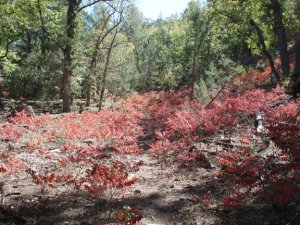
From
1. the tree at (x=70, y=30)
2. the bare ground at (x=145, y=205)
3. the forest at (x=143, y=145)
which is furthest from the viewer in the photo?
the tree at (x=70, y=30)

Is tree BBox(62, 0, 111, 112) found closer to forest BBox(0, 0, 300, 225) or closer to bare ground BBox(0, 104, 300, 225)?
forest BBox(0, 0, 300, 225)

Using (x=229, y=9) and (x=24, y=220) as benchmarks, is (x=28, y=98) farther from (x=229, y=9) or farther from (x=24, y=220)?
(x=24, y=220)

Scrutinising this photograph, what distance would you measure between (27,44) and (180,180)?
29431mm

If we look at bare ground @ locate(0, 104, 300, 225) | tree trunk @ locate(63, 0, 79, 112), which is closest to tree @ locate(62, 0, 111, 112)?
tree trunk @ locate(63, 0, 79, 112)

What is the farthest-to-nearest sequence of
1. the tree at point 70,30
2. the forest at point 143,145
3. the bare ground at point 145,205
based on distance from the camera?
the tree at point 70,30 < the forest at point 143,145 < the bare ground at point 145,205

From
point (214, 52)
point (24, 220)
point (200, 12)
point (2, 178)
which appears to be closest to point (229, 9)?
point (200, 12)

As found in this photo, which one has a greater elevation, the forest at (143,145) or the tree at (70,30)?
the tree at (70,30)

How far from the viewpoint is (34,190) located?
24.1 feet

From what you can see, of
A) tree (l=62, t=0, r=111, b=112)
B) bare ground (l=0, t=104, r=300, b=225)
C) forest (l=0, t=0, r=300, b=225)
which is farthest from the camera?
tree (l=62, t=0, r=111, b=112)

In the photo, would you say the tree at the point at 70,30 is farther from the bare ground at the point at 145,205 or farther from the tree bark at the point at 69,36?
the bare ground at the point at 145,205

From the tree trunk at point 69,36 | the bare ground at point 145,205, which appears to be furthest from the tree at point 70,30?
the bare ground at point 145,205

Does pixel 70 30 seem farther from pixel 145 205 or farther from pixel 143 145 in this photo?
pixel 145 205

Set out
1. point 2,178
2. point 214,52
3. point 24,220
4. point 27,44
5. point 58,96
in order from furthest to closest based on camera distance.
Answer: point 214,52, point 27,44, point 58,96, point 2,178, point 24,220

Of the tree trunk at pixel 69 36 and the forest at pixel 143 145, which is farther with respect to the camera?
the tree trunk at pixel 69 36
